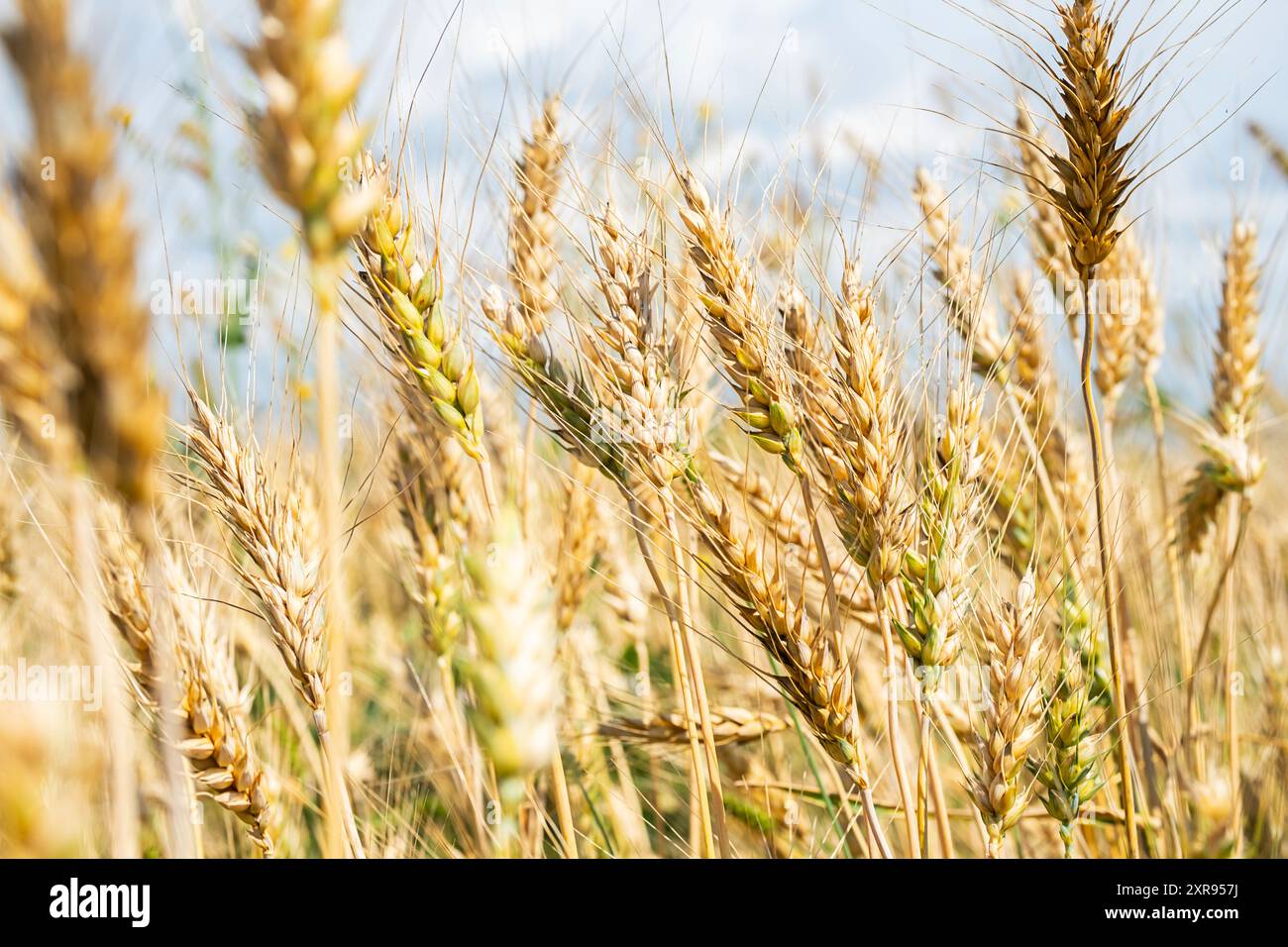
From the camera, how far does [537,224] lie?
1.40 meters

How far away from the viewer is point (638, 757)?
6.04ft

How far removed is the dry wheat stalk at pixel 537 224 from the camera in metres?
1.23

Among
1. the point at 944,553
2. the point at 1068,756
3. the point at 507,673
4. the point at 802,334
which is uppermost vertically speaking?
the point at 802,334

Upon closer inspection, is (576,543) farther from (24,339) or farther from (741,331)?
(24,339)

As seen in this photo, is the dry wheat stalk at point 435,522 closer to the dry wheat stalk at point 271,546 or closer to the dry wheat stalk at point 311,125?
the dry wheat stalk at point 271,546

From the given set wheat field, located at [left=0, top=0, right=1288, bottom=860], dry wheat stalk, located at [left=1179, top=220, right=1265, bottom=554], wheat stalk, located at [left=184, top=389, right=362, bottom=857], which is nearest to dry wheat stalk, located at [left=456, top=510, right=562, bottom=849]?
wheat field, located at [left=0, top=0, right=1288, bottom=860]

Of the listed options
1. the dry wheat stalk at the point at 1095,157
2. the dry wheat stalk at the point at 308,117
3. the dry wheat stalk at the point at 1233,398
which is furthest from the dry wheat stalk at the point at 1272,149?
the dry wheat stalk at the point at 308,117

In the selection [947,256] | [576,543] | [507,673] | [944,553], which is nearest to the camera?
[507,673]

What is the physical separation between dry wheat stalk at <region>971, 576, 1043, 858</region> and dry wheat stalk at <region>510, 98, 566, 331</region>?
813 millimetres

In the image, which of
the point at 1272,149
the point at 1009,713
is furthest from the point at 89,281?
the point at 1272,149

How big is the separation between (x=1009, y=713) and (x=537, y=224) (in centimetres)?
113

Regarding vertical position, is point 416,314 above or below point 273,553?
above
